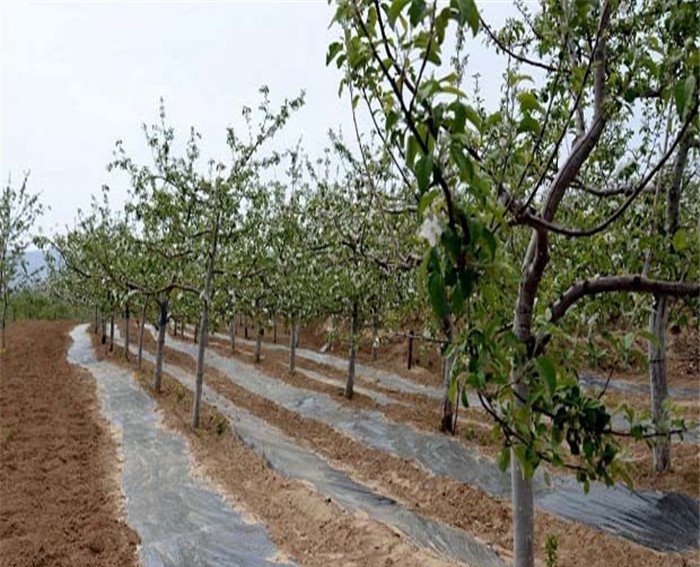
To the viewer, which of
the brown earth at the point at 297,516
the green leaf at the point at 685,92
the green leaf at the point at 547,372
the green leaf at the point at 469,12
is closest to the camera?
the green leaf at the point at 469,12

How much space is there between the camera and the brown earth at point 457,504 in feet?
21.4

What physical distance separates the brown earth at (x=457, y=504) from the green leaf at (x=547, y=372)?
5.67 m

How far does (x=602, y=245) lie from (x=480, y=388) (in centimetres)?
248

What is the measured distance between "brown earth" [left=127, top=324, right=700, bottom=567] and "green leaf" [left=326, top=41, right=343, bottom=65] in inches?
254

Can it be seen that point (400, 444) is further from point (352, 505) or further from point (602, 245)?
point (602, 245)

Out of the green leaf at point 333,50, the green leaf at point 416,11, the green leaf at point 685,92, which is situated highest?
the green leaf at point 333,50

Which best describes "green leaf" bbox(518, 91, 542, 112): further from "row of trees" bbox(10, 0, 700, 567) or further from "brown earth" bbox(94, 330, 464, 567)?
"brown earth" bbox(94, 330, 464, 567)

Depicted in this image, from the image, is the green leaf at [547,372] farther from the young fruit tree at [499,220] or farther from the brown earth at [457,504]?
the brown earth at [457,504]

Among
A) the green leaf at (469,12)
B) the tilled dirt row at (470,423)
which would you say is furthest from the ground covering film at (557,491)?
the green leaf at (469,12)

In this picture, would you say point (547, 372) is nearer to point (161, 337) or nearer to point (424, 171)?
point (424, 171)

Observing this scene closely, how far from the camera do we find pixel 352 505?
789cm

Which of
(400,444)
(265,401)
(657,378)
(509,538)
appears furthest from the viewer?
(265,401)

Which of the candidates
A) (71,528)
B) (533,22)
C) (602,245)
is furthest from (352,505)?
(533,22)

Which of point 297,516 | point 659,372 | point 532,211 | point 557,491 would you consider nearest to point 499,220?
point 532,211
